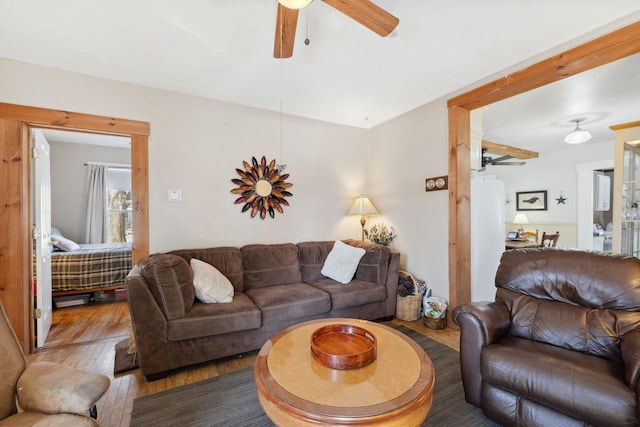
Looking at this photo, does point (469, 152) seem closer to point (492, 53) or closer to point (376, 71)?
point (492, 53)

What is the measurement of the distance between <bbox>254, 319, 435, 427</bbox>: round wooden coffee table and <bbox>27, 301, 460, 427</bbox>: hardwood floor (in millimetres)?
1049

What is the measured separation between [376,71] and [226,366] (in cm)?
283

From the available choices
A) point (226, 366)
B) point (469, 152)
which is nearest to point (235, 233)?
point (226, 366)

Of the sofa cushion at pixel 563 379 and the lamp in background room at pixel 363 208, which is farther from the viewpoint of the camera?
the lamp in background room at pixel 363 208

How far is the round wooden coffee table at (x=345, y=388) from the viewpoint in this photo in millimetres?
1017

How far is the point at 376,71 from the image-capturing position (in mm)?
2414

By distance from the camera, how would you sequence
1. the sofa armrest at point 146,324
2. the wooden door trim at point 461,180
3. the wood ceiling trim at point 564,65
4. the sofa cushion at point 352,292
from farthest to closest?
the sofa cushion at point 352,292 < the wooden door trim at point 461,180 < the sofa armrest at point 146,324 < the wood ceiling trim at point 564,65

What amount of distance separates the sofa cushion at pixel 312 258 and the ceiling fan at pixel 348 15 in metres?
2.26

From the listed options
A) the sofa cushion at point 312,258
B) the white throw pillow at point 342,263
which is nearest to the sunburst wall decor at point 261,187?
the sofa cushion at point 312,258

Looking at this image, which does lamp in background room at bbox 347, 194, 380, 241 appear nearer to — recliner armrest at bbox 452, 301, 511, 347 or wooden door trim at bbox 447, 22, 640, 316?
wooden door trim at bbox 447, 22, 640, 316

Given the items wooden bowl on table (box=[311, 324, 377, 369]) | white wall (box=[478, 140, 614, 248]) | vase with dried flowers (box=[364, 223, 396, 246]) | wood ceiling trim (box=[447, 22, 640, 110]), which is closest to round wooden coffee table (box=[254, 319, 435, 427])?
wooden bowl on table (box=[311, 324, 377, 369])

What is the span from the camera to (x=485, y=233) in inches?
118

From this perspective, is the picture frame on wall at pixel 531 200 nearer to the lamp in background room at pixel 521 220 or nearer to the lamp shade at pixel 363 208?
the lamp in background room at pixel 521 220

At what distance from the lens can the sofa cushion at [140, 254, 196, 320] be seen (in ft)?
6.68
